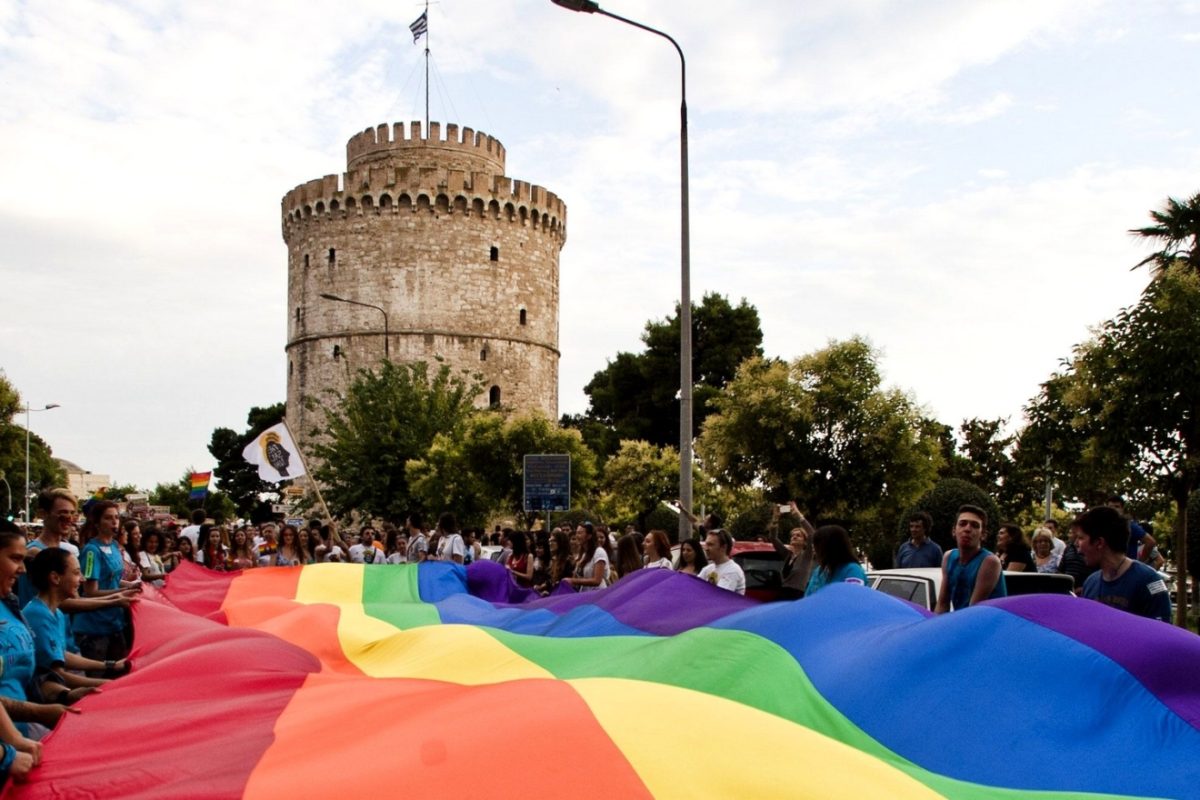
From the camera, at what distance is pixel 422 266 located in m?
56.0

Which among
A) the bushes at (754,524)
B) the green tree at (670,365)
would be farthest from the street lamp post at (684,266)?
the green tree at (670,365)

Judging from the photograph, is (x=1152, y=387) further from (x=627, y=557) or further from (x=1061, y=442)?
(x=627, y=557)

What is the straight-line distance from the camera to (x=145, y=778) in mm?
4660

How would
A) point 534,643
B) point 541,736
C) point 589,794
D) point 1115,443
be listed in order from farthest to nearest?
1. point 1115,443
2. point 534,643
3. point 541,736
4. point 589,794

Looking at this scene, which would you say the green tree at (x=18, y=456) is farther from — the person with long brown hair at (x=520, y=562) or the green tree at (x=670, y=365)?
the person with long brown hair at (x=520, y=562)

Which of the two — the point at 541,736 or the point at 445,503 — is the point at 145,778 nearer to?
the point at 541,736

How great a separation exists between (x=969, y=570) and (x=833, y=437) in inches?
993

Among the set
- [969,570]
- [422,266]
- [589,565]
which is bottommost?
[589,565]

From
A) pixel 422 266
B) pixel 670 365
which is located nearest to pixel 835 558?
pixel 422 266

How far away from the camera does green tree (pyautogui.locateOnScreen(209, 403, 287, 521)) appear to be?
3546 inches

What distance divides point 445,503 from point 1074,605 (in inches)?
1425

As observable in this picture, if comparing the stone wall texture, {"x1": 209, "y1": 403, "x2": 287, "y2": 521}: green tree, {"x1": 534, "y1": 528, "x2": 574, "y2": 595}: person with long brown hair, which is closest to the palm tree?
{"x1": 534, "y1": 528, "x2": 574, "y2": 595}: person with long brown hair

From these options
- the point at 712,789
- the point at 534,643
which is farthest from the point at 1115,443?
the point at 712,789

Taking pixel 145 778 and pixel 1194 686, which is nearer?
pixel 145 778
